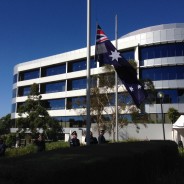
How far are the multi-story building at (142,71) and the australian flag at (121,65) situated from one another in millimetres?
25107

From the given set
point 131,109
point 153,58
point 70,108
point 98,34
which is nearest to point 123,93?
point 131,109

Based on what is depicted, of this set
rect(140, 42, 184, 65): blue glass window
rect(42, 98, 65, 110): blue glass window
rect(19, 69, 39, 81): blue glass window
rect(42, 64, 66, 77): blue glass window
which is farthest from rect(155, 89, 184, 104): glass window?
rect(19, 69, 39, 81): blue glass window

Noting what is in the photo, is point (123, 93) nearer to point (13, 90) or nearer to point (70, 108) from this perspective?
point (70, 108)

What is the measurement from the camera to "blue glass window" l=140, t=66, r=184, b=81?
43969mm

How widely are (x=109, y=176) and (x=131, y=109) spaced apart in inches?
1187

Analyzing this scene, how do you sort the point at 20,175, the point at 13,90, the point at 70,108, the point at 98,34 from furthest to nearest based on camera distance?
the point at 13,90 < the point at 70,108 < the point at 98,34 < the point at 20,175

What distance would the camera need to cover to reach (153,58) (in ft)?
149

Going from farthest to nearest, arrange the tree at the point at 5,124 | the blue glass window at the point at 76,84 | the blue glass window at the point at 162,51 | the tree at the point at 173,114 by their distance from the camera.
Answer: the tree at the point at 5,124
the blue glass window at the point at 76,84
the blue glass window at the point at 162,51
the tree at the point at 173,114

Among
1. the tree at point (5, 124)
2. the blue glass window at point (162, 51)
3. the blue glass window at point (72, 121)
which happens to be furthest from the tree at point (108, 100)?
the tree at point (5, 124)

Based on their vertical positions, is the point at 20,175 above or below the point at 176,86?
below

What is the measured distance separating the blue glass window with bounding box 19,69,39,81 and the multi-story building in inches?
80.3

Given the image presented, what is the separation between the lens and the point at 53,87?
200 feet

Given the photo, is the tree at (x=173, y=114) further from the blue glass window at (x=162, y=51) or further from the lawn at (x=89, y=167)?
the lawn at (x=89, y=167)

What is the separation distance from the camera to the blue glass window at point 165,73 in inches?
1731
